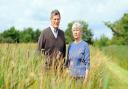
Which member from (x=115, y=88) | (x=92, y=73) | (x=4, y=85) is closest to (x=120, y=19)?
(x=115, y=88)

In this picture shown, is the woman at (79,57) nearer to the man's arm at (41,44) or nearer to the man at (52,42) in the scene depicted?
the man at (52,42)

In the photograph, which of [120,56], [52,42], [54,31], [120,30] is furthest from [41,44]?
[120,30]

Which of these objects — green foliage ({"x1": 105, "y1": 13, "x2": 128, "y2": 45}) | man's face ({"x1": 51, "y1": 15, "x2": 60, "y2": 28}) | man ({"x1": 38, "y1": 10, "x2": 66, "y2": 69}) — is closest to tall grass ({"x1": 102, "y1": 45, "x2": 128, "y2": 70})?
man ({"x1": 38, "y1": 10, "x2": 66, "y2": 69})

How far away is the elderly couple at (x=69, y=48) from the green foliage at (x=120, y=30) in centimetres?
4337

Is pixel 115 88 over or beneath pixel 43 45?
beneath

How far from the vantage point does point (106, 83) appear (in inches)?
104

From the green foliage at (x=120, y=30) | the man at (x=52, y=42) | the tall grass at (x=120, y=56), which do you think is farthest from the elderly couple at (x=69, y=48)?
the green foliage at (x=120, y=30)

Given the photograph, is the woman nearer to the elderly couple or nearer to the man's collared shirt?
the elderly couple

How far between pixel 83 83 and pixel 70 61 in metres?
0.67

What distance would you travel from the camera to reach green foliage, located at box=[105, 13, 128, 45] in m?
50.6

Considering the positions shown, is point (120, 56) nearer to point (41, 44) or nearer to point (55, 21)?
point (41, 44)

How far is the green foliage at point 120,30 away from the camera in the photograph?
50594mm

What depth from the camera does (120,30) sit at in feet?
171

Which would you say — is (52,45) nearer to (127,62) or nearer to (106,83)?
(106,83)
